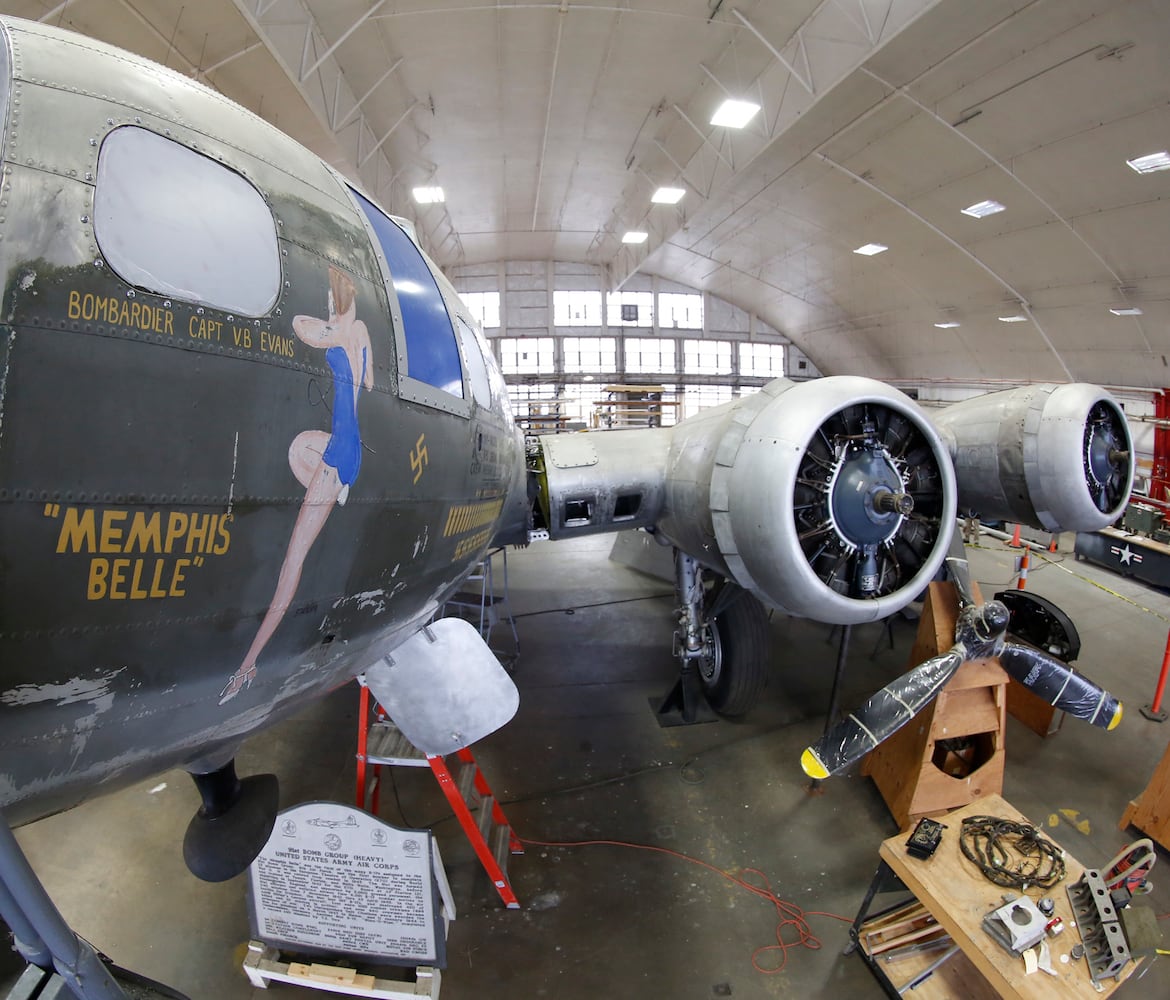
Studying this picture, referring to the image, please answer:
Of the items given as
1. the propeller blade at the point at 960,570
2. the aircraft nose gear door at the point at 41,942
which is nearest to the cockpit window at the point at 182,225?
the aircraft nose gear door at the point at 41,942

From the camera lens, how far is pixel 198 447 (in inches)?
59.1

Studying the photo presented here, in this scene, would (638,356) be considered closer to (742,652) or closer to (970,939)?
(742,652)

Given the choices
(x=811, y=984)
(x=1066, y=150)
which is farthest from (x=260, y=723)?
(x=1066, y=150)

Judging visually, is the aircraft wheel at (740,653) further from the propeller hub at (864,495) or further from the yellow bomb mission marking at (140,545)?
the yellow bomb mission marking at (140,545)

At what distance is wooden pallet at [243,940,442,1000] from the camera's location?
401cm

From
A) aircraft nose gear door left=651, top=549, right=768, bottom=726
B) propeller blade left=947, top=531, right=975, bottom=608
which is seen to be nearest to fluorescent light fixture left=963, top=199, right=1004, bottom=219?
propeller blade left=947, top=531, right=975, bottom=608

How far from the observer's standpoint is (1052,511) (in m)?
6.16

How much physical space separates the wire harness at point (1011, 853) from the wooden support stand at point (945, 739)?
0.87 meters

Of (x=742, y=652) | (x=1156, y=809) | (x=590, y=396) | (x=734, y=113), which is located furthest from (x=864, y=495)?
(x=590, y=396)

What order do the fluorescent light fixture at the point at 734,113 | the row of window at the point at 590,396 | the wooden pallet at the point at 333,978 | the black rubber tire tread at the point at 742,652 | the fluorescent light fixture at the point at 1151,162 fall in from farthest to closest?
the row of window at the point at 590,396 < the fluorescent light fixture at the point at 1151,162 < the fluorescent light fixture at the point at 734,113 < the black rubber tire tread at the point at 742,652 < the wooden pallet at the point at 333,978

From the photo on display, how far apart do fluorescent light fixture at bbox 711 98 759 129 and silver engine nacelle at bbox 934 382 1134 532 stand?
8.21m

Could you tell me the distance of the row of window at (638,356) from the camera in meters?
31.5

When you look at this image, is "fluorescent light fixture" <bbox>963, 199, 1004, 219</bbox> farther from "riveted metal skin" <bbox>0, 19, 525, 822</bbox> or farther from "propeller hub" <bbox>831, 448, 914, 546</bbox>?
"riveted metal skin" <bbox>0, 19, 525, 822</bbox>

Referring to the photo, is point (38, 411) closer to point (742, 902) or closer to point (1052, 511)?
point (742, 902)
